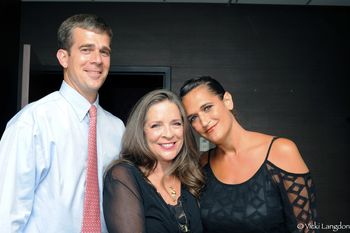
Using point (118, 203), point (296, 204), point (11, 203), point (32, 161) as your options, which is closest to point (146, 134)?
point (118, 203)

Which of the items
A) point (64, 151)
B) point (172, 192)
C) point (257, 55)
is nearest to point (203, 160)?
point (172, 192)

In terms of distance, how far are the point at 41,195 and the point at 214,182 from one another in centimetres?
79

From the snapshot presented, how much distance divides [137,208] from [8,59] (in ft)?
7.14

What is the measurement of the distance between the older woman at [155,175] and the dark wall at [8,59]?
65.4 inches

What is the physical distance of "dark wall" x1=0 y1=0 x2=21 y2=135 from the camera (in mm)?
2951

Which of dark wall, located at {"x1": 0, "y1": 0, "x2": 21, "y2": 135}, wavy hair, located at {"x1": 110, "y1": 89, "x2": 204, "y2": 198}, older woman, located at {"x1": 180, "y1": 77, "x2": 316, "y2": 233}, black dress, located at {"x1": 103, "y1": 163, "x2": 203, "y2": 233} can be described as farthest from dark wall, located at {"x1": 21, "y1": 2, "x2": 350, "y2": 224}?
black dress, located at {"x1": 103, "y1": 163, "x2": 203, "y2": 233}

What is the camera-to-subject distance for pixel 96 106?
1.81 meters

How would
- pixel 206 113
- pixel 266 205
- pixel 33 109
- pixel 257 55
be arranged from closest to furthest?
pixel 33 109 < pixel 266 205 < pixel 206 113 < pixel 257 55

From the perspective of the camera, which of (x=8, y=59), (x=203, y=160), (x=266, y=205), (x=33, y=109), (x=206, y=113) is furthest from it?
(x=8, y=59)

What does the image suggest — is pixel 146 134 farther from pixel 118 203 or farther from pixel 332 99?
pixel 332 99

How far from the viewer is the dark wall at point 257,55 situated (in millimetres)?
3605

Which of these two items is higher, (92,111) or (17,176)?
(92,111)

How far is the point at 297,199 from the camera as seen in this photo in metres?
1.65

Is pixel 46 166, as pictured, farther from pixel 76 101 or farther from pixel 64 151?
pixel 76 101
